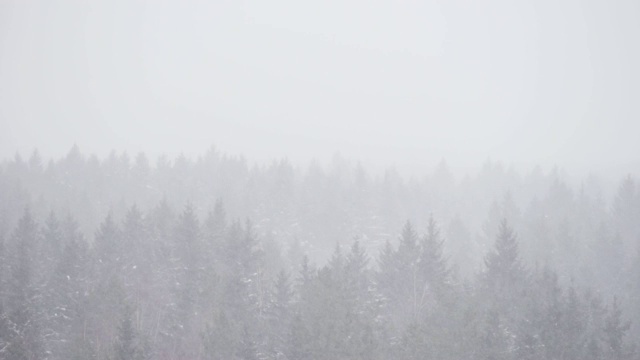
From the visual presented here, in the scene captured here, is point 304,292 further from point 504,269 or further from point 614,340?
point 614,340

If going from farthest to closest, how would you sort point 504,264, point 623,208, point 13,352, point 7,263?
point 623,208
point 7,263
point 504,264
point 13,352

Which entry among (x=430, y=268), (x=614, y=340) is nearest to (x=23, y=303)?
(x=430, y=268)

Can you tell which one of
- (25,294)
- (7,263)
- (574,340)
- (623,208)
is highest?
(623,208)

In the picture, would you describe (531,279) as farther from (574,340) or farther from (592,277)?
(592,277)

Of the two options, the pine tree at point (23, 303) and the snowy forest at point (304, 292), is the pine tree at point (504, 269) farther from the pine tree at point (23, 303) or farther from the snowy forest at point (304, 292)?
the pine tree at point (23, 303)

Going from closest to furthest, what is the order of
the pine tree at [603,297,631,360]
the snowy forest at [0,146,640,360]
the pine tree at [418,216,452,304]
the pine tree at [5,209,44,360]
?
the snowy forest at [0,146,640,360] → the pine tree at [5,209,44,360] → the pine tree at [603,297,631,360] → the pine tree at [418,216,452,304]

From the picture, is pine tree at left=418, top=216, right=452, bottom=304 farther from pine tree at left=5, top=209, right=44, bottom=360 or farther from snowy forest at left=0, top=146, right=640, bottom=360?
pine tree at left=5, top=209, right=44, bottom=360

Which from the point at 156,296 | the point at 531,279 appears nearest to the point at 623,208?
the point at 531,279

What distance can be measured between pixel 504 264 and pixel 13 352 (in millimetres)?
33247

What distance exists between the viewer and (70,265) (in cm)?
Answer: 3900

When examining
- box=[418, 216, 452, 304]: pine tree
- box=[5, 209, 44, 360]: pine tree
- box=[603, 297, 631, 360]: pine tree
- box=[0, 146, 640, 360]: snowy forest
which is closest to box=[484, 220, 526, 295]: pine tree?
box=[0, 146, 640, 360]: snowy forest

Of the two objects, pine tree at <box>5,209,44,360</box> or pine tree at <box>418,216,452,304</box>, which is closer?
pine tree at <box>5,209,44,360</box>

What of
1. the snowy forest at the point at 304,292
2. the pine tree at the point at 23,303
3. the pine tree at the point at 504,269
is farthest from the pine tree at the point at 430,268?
the pine tree at the point at 23,303

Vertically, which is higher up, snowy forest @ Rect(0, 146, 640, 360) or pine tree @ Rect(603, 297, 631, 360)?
snowy forest @ Rect(0, 146, 640, 360)
